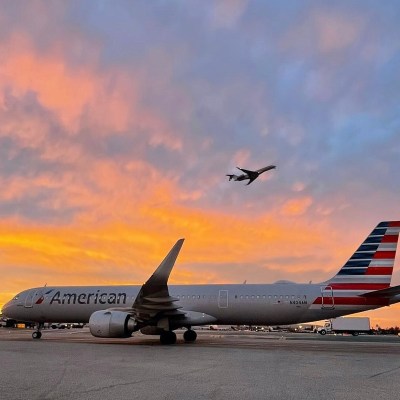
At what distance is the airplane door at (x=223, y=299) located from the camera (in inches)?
1002

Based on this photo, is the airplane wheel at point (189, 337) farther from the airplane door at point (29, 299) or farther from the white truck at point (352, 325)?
the white truck at point (352, 325)

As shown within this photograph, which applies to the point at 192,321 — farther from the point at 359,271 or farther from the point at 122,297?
the point at 359,271

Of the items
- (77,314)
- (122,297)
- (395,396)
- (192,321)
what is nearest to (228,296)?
(192,321)

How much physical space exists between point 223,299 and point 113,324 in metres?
6.90

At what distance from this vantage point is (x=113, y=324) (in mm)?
21250

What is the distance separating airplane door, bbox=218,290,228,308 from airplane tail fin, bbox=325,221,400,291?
5596 mm

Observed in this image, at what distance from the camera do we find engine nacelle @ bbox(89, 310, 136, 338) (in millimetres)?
21203

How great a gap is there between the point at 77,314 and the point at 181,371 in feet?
61.5

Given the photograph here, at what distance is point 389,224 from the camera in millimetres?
25141

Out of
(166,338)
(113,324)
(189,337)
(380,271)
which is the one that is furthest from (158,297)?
(380,271)

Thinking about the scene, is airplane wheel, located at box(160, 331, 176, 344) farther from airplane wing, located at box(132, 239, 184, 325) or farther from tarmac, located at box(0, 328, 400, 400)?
tarmac, located at box(0, 328, 400, 400)

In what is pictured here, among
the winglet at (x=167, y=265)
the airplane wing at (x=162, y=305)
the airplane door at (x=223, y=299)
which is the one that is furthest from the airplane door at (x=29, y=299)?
the winglet at (x=167, y=265)

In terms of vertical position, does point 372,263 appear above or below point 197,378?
above

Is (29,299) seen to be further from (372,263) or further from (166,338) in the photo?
(372,263)
